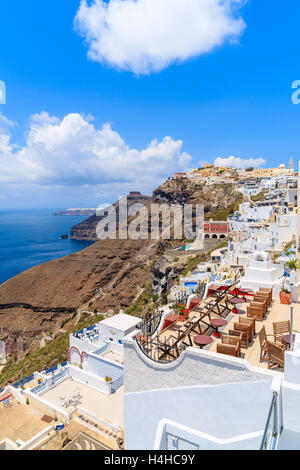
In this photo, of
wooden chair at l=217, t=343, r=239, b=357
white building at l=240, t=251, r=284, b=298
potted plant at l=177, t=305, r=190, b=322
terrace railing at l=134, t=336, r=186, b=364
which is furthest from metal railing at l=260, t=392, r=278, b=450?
white building at l=240, t=251, r=284, b=298

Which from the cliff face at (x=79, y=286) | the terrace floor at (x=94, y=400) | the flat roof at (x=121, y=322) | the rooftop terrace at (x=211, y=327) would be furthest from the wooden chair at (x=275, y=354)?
the cliff face at (x=79, y=286)

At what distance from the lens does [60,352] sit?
27.3 m

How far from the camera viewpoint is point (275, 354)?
5246mm

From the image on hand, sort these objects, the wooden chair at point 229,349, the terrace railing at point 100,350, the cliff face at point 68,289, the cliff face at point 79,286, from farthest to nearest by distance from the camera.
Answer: the cliff face at point 68,289, the cliff face at point 79,286, the terrace railing at point 100,350, the wooden chair at point 229,349

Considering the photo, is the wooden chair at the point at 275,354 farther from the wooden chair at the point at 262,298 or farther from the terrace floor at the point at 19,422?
the terrace floor at the point at 19,422

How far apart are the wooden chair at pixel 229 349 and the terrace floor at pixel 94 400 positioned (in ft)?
29.3

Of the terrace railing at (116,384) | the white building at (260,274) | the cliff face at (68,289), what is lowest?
the cliff face at (68,289)

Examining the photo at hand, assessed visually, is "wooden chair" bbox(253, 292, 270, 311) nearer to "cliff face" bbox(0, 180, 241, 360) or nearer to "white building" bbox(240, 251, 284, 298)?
"white building" bbox(240, 251, 284, 298)

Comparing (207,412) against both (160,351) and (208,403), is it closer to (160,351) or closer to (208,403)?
(208,403)

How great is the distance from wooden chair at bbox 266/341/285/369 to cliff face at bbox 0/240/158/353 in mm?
40927

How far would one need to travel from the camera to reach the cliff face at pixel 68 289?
149 feet

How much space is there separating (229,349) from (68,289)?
166 ft
